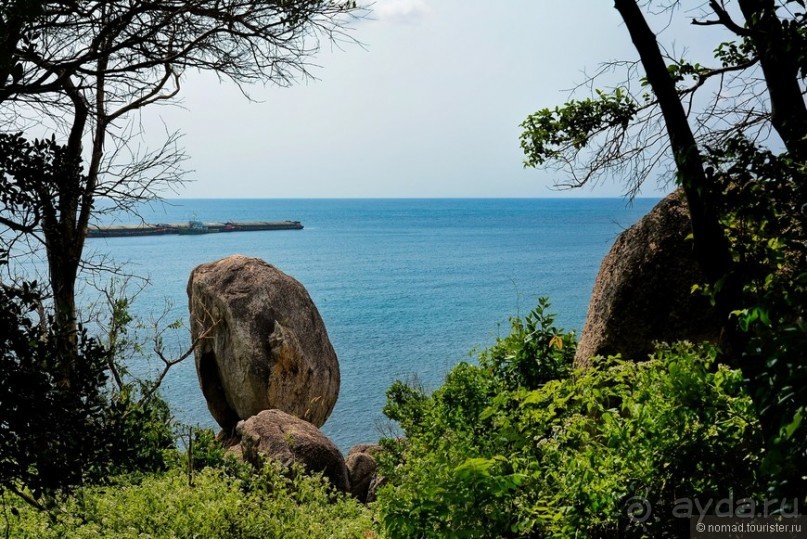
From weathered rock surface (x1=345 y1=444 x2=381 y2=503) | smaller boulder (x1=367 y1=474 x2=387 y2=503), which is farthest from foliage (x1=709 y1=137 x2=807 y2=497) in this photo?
weathered rock surface (x1=345 y1=444 x2=381 y2=503)

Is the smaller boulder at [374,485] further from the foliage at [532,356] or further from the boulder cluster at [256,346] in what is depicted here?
the foliage at [532,356]

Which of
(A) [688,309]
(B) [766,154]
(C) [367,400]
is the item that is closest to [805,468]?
(B) [766,154]

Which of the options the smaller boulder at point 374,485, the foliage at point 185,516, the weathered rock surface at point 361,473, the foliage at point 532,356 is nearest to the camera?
the foliage at point 185,516

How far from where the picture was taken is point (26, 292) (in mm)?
3623

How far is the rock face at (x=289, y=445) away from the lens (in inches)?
331

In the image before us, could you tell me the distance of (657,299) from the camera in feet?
20.2

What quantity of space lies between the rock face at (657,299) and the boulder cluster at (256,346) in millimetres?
5693

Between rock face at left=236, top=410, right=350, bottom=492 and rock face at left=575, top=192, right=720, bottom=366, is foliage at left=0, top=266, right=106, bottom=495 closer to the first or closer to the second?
rock face at left=575, top=192, right=720, bottom=366

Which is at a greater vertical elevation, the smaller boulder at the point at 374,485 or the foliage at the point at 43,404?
the foliage at the point at 43,404

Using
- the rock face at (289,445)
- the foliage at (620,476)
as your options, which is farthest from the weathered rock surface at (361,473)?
the foliage at (620,476)

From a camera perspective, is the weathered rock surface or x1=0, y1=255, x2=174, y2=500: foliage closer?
x1=0, y1=255, x2=174, y2=500: foliage

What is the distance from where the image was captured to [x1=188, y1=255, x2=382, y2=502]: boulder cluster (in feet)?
38.2

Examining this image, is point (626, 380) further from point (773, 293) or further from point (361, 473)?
point (361, 473)

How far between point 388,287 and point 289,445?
31807mm
